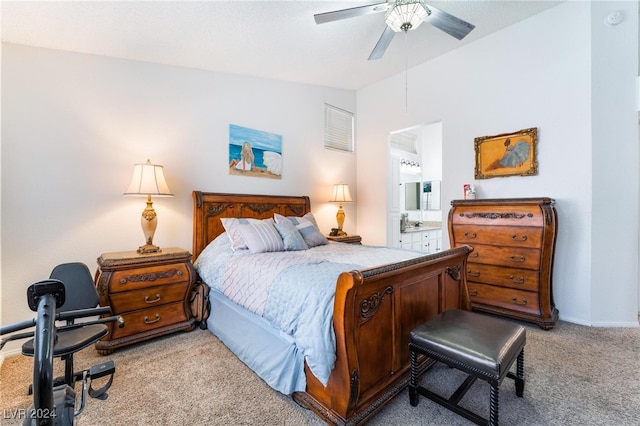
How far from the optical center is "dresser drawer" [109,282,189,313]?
7.79ft

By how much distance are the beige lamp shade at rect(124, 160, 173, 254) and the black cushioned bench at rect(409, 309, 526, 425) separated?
2438 millimetres

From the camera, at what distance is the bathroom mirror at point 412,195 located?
6152mm

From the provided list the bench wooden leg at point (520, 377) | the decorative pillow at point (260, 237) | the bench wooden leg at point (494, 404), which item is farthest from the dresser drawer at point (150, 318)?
the bench wooden leg at point (520, 377)

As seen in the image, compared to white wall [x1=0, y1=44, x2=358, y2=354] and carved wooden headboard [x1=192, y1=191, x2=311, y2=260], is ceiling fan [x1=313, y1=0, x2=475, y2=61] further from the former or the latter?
carved wooden headboard [x1=192, y1=191, x2=311, y2=260]

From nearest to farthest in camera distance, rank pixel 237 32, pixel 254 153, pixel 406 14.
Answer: pixel 406 14, pixel 237 32, pixel 254 153

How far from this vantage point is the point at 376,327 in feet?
5.42

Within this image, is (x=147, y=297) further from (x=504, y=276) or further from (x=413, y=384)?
(x=504, y=276)

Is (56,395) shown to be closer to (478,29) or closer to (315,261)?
(315,261)

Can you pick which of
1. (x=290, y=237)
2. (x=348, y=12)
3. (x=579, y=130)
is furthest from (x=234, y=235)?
(x=579, y=130)

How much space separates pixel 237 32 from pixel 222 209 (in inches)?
71.9

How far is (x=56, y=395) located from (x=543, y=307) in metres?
3.55

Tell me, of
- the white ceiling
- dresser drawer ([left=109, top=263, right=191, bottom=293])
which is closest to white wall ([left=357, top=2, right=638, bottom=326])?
the white ceiling

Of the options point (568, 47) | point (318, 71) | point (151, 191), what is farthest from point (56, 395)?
point (568, 47)

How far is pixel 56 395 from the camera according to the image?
3.40 ft
